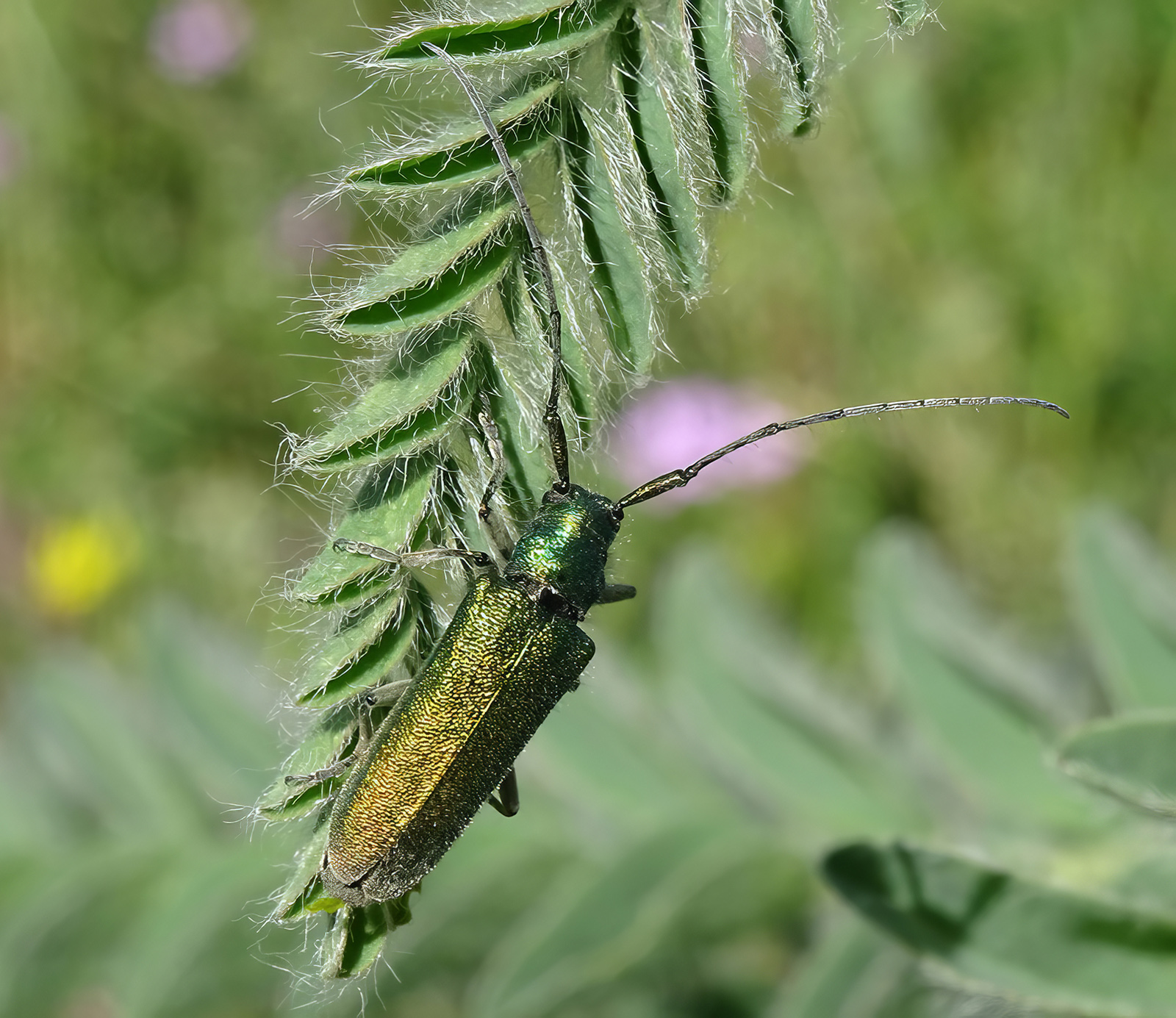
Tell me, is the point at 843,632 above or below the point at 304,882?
above

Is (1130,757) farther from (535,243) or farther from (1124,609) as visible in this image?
(1124,609)

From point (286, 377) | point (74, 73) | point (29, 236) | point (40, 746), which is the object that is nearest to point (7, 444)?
point (29, 236)

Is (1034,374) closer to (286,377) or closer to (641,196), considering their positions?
(286,377)

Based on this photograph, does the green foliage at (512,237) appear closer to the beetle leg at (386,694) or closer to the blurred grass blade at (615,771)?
the beetle leg at (386,694)

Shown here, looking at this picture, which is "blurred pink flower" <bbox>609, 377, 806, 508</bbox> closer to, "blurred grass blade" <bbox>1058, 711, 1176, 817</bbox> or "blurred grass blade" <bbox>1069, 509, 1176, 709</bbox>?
"blurred grass blade" <bbox>1069, 509, 1176, 709</bbox>

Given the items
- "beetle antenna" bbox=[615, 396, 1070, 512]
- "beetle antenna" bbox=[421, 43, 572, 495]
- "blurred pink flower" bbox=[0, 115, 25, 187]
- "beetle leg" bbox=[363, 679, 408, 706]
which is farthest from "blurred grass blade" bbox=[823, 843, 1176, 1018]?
"blurred pink flower" bbox=[0, 115, 25, 187]

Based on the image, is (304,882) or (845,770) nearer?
(304,882)
